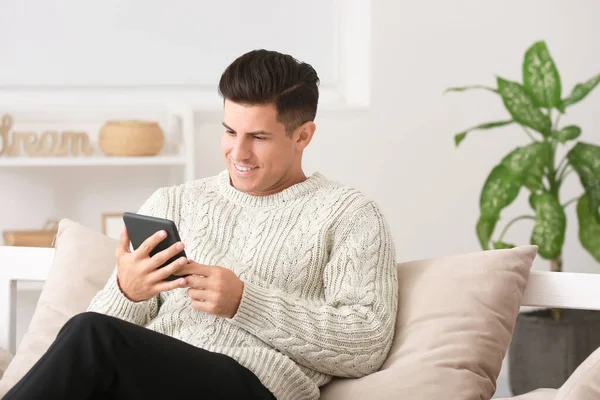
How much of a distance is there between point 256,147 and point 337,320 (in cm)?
41

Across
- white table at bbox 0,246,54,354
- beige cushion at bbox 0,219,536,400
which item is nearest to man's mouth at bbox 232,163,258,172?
beige cushion at bbox 0,219,536,400

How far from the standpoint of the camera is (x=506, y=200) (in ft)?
10.5

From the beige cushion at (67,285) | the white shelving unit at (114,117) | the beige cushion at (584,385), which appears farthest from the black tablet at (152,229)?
the white shelving unit at (114,117)

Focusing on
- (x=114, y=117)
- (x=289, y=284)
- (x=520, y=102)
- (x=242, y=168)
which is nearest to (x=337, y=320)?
(x=289, y=284)

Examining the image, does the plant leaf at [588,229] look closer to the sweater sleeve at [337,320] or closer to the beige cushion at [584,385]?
the sweater sleeve at [337,320]

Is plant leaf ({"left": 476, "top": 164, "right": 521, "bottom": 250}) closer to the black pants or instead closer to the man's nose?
the man's nose

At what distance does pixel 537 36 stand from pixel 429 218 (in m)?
0.84

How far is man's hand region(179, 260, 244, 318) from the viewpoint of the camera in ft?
6.10

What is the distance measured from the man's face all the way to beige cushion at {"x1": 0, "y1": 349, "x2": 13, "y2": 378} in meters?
0.69

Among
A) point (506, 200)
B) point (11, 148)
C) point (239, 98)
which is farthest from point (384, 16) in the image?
point (239, 98)

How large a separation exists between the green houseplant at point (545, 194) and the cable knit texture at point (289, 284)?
47.4 inches

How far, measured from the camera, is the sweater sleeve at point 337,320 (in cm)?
191

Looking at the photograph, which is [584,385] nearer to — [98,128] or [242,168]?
[242,168]

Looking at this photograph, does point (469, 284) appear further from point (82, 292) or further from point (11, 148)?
point (11, 148)
